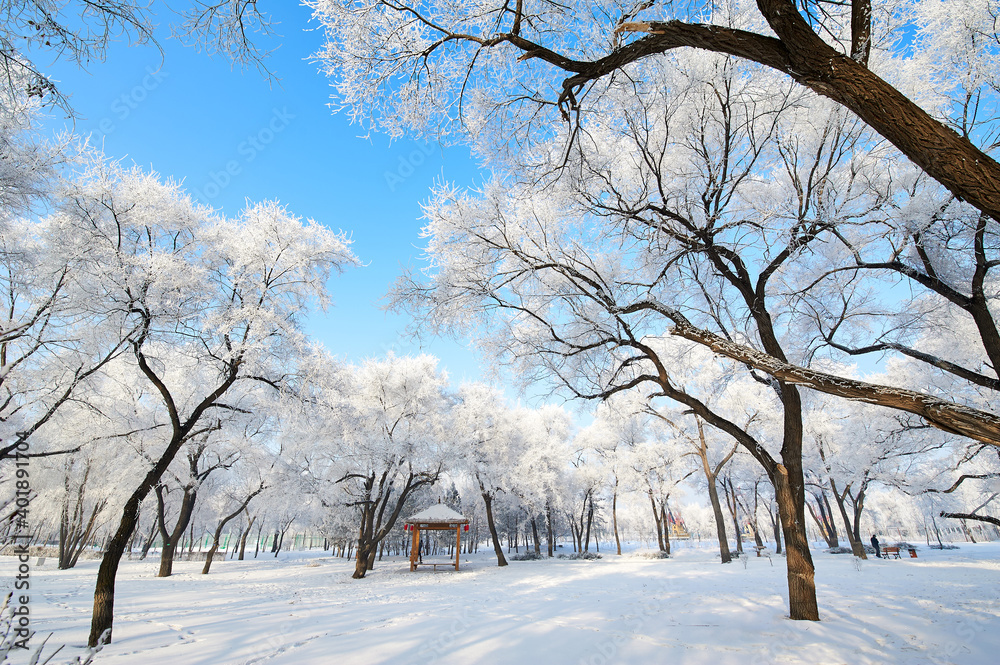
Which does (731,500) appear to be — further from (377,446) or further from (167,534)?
(167,534)

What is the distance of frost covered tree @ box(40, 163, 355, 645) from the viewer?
7.69 m

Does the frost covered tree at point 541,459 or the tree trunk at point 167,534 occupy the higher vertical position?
the frost covered tree at point 541,459

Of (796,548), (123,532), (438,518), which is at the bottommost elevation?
(438,518)

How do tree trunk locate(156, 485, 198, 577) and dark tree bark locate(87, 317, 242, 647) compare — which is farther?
tree trunk locate(156, 485, 198, 577)

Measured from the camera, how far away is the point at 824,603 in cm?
764

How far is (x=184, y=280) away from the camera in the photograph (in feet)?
26.4

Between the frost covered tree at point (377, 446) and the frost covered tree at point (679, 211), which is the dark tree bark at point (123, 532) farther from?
the frost covered tree at point (377, 446)

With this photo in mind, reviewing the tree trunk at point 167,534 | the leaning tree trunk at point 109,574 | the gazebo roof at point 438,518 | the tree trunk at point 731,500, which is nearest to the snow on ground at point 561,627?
the leaning tree trunk at point 109,574

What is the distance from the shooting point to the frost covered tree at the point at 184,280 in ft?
25.2

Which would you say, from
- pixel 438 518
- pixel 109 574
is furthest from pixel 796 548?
pixel 438 518

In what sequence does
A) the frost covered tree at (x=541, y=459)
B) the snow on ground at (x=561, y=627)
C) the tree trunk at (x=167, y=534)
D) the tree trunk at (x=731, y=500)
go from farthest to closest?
the tree trunk at (x=731, y=500), the frost covered tree at (x=541, y=459), the tree trunk at (x=167, y=534), the snow on ground at (x=561, y=627)

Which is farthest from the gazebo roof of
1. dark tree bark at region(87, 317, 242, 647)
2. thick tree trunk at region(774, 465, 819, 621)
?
thick tree trunk at region(774, 465, 819, 621)

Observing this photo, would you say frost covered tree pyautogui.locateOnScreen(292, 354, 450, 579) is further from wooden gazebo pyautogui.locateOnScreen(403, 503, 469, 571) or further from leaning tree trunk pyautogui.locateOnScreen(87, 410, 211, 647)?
leaning tree trunk pyautogui.locateOnScreen(87, 410, 211, 647)

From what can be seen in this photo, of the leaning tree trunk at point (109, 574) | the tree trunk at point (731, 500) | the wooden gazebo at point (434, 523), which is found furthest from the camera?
the tree trunk at point (731, 500)
